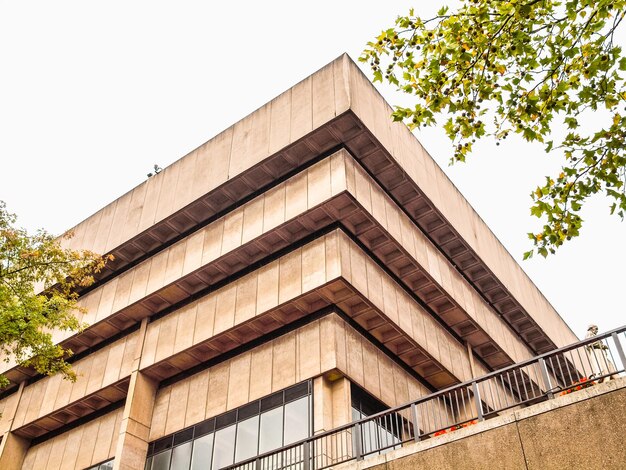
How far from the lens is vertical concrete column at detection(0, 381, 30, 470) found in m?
29.4

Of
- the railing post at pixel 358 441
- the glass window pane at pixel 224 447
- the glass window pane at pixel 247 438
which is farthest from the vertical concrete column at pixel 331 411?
the railing post at pixel 358 441

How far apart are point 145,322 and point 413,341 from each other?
12.2m

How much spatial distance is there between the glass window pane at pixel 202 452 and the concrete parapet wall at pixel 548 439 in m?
12.5

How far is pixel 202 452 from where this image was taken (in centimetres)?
2323

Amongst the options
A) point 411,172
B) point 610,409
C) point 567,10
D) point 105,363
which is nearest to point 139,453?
point 105,363

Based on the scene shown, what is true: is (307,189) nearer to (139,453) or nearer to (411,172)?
(411,172)

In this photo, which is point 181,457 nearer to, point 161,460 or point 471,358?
point 161,460

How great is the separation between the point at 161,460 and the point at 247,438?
15.4 ft

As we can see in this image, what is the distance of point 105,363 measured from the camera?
28766mm

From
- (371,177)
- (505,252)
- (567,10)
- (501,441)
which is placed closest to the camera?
(567,10)

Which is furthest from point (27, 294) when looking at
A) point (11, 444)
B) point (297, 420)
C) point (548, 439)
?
point (548, 439)

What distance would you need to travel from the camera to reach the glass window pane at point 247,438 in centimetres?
2174

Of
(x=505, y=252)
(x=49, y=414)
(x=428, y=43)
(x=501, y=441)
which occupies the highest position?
(x=505, y=252)

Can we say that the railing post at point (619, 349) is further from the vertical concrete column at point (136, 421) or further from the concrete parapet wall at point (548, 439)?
the vertical concrete column at point (136, 421)
